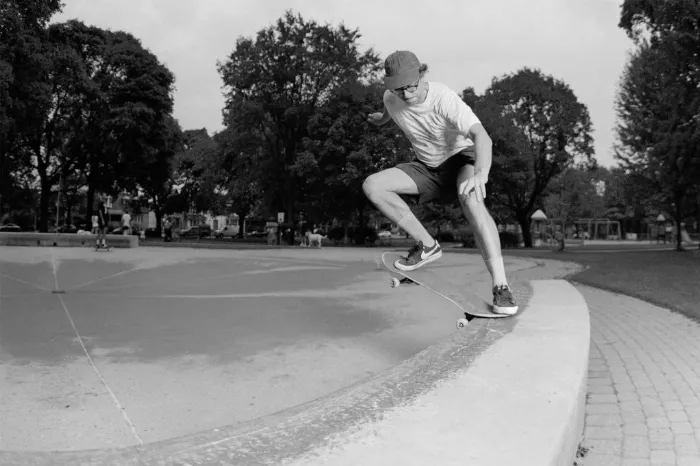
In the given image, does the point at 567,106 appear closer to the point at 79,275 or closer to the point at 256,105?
the point at 256,105

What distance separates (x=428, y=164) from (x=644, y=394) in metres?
2.42

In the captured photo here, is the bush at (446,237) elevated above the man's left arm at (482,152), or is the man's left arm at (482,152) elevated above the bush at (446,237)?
the man's left arm at (482,152)

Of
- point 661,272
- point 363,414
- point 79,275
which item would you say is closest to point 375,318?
point 363,414

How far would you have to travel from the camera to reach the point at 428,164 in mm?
3750

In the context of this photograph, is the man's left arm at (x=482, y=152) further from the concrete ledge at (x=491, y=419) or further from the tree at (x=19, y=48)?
the tree at (x=19, y=48)

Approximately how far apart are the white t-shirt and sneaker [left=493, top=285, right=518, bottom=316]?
1.07m

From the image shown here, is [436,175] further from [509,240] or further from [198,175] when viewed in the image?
[198,175]

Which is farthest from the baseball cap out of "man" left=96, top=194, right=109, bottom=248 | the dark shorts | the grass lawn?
"man" left=96, top=194, right=109, bottom=248

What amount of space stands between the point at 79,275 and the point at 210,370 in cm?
894

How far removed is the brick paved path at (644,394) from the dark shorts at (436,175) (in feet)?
6.16

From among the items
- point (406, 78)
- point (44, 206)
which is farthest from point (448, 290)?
point (44, 206)

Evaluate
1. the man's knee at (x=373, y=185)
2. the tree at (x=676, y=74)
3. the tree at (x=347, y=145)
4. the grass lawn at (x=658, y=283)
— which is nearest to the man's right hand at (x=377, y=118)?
the man's knee at (x=373, y=185)

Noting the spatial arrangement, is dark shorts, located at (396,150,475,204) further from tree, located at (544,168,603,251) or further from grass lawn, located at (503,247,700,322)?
tree, located at (544,168,603,251)

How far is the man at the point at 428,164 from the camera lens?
3.46 metres
